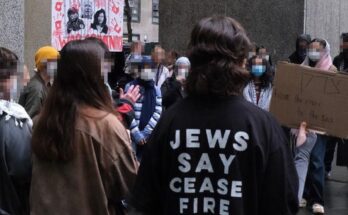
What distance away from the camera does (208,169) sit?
274 centimetres

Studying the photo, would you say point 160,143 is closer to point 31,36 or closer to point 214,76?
point 214,76

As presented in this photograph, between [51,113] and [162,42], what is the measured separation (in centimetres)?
1027

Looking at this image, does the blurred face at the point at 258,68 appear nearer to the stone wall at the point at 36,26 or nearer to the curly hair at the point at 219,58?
the stone wall at the point at 36,26

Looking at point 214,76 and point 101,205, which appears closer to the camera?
point 214,76

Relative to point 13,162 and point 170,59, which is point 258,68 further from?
point 13,162

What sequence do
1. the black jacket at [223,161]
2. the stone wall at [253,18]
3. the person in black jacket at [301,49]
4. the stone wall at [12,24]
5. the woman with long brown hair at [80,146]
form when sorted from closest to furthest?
1. the black jacket at [223,161]
2. the woman with long brown hair at [80,146]
3. the stone wall at [12,24]
4. the person in black jacket at [301,49]
5. the stone wall at [253,18]

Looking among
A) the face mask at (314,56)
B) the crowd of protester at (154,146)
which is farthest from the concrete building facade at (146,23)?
the crowd of protester at (154,146)

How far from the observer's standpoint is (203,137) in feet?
9.01

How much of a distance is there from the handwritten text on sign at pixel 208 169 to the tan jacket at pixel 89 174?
62 centimetres

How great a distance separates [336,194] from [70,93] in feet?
20.0

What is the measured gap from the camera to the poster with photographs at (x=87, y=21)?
8242 mm

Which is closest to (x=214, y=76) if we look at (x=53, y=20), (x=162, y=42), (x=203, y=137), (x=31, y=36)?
(x=203, y=137)

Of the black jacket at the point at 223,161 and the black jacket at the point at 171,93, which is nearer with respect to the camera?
the black jacket at the point at 223,161

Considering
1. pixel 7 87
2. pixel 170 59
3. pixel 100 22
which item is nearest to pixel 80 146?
pixel 7 87
